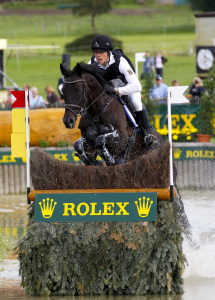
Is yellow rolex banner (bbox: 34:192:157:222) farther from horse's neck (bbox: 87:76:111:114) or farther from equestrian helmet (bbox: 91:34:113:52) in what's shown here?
equestrian helmet (bbox: 91:34:113:52)

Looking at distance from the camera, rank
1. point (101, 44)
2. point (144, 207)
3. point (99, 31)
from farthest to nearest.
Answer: point (99, 31) < point (101, 44) < point (144, 207)

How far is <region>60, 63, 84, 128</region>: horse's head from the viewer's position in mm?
7625

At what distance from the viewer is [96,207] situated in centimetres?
713

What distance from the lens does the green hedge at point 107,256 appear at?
23.1ft

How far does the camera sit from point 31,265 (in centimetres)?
722

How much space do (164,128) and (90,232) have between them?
7.70m

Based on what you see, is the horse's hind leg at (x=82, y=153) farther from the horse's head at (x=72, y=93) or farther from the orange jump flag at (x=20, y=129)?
the orange jump flag at (x=20, y=129)

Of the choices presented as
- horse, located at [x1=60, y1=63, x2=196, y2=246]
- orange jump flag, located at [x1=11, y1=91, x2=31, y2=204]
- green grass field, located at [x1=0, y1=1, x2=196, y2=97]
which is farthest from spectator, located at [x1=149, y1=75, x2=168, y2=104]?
green grass field, located at [x1=0, y1=1, x2=196, y2=97]

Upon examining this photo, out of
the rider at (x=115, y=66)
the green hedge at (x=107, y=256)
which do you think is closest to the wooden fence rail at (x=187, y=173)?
the rider at (x=115, y=66)

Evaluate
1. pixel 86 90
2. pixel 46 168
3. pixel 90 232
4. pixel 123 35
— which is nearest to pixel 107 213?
pixel 90 232

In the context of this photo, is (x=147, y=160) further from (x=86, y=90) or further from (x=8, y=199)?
(x=8, y=199)

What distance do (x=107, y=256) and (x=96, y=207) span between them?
1.48 feet

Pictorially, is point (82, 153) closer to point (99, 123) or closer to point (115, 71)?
point (99, 123)

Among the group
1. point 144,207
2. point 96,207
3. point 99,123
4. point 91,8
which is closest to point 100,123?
point 99,123
